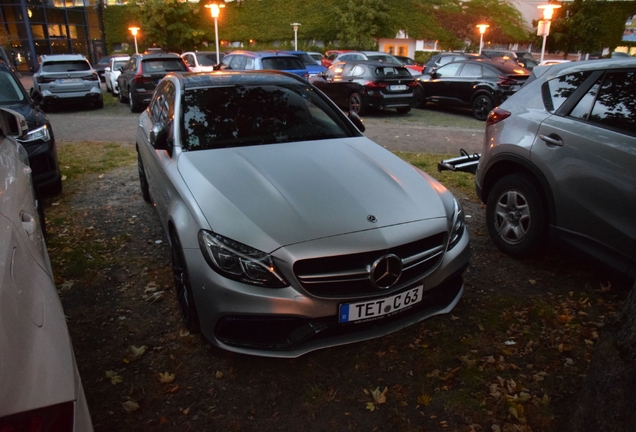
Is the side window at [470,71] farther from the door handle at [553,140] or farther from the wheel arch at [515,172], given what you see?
the door handle at [553,140]

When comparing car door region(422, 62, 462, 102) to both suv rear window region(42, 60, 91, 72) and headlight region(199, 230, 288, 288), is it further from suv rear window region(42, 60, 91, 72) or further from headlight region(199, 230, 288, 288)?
headlight region(199, 230, 288, 288)

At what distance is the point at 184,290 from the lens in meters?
3.24

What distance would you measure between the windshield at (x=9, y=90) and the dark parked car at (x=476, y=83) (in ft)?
34.1

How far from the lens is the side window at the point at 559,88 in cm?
389

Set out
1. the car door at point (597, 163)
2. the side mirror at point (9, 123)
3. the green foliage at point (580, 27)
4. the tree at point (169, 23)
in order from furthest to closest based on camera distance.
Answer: the tree at point (169, 23)
the green foliage at point (580, 27)
the side mirror at point (9, 123)
the car door at point (597, 163)

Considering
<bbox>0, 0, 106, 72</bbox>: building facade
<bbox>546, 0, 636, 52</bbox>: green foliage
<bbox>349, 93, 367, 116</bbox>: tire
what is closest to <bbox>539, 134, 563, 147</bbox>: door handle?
<bbox>349, 93, 367, 116</bbox>: tire

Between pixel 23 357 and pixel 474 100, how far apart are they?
1337 centimetres

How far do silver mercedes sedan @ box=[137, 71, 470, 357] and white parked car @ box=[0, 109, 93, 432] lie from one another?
0.95 m

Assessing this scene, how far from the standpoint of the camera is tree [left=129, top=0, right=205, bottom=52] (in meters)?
38.3

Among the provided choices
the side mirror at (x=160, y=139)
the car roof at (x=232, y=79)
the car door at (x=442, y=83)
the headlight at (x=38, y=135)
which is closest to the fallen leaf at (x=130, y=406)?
the side mirror at (x=160, y=139)

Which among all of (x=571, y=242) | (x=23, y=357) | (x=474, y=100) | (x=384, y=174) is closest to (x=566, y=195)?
(x=571, y=242)

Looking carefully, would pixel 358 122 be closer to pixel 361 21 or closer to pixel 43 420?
pixel 43 420

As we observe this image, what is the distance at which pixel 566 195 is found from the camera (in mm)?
3707

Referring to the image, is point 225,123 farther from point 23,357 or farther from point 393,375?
point 23,357
